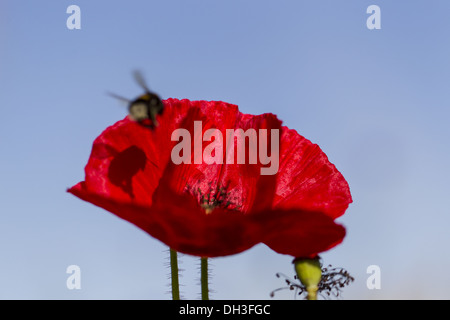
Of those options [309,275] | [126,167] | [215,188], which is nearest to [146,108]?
[126,167]

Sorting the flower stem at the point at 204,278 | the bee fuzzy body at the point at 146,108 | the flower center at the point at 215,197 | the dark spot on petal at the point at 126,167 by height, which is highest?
the bee fuzzy body at the point at 146,108

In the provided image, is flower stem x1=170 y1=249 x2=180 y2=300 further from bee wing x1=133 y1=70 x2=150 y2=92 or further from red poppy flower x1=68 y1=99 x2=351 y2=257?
bee wing x1=133 y1=70 x2=150 y2=92

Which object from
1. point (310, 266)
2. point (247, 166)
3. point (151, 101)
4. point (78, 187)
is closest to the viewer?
point (310, 266)

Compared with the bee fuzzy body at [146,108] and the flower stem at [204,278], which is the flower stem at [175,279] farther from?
the bee fuzzy body at [146,108]

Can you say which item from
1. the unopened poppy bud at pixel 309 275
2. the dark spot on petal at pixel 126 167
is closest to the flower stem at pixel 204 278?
the unopened poppy bud at pixel 309 275

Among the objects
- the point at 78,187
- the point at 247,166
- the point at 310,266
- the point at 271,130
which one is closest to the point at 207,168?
the point at 247,166

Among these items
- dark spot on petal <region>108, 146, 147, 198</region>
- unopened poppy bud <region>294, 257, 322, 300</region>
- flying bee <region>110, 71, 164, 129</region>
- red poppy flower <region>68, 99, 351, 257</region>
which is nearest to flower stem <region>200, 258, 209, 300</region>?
red poppy flower <region>68, 99, 351, 257</region>

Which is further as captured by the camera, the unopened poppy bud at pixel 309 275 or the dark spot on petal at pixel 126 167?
the dark spot on petal at pixel 126 167
